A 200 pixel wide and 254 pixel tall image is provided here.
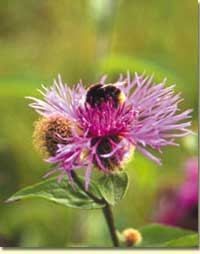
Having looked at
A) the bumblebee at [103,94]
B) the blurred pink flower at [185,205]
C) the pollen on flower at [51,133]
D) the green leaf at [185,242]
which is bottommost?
the green leaf at [185,242]

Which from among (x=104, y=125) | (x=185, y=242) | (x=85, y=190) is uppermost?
(x=104, y=125)

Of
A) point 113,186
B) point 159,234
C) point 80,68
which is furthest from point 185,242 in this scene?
point 80,68

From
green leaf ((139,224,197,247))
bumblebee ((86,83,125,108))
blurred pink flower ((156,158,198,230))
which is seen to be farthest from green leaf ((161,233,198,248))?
bumblebee ((86,83,125,108))

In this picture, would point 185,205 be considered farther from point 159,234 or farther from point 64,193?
point 64,193

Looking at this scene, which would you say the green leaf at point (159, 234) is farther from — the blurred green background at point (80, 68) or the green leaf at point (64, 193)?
the green leaf at point (64, 193)

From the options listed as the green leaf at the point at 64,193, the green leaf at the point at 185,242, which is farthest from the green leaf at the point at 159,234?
the green leaf at the point at 64,193

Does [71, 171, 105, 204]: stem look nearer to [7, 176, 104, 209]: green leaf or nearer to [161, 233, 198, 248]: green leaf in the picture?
[7, 176, 104, 209]: green leaf
